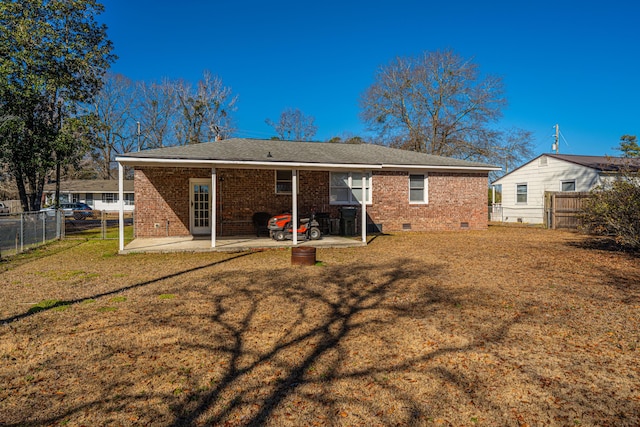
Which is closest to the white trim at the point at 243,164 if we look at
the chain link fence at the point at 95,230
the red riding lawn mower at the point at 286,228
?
the red riding lawn mower at the point at 286,228

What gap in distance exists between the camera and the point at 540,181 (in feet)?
67.2

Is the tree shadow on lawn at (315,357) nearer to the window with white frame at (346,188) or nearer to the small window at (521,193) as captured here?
the window with white frame at (346,188)

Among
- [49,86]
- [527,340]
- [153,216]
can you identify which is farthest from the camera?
[49,86]

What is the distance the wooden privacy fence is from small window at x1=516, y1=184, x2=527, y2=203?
4.75 meters

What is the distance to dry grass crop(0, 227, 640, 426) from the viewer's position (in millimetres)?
2721

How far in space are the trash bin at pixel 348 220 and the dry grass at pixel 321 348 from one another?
5.83 m

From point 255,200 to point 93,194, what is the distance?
32.3 metres

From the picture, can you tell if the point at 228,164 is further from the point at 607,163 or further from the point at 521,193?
the point at 521,193

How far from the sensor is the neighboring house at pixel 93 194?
36.6 meters

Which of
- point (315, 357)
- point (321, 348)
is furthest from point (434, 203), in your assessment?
point (315, 357)

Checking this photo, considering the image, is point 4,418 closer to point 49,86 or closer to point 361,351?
point 361,351

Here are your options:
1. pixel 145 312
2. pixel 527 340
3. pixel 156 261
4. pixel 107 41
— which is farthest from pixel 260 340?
pixel 107 41

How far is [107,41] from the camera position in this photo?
17.9m

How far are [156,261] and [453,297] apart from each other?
661 cm
